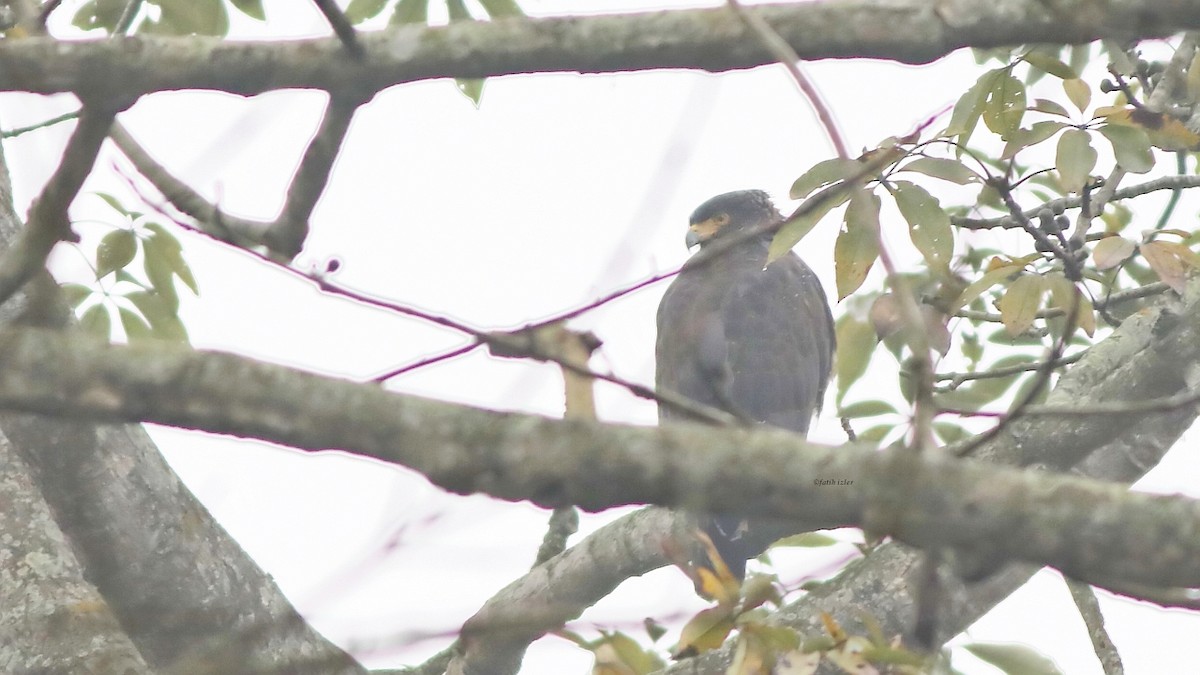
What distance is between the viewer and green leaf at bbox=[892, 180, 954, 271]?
311 centimetres

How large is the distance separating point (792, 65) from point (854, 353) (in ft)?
9.12

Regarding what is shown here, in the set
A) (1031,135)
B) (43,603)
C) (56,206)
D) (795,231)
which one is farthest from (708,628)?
(1031,135)

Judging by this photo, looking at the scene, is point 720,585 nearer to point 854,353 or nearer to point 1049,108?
point 1049,108

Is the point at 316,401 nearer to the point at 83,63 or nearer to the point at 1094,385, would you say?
the point at 83,63

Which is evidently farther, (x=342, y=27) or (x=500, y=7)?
(x=500, y=7)

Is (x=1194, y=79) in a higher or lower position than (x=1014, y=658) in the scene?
higher

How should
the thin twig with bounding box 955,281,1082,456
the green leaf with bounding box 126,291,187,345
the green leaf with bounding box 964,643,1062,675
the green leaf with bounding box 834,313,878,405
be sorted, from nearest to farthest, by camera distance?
the thin twig with bounding box 955,281,1082,456
the green leaf with bounding box 964,643,1062,675
the green leaf with bounding box 126,291,187,345
the green leaf with bounding box 834,313,878,405

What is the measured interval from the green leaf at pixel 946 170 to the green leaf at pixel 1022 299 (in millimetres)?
382

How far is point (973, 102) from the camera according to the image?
3.38m

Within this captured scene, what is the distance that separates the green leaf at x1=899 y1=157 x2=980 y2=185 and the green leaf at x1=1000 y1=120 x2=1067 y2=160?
0.30 m

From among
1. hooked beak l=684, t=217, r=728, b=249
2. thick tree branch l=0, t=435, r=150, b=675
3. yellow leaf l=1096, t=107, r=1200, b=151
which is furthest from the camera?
hooked beak l=684, t=217, r=728, b=249

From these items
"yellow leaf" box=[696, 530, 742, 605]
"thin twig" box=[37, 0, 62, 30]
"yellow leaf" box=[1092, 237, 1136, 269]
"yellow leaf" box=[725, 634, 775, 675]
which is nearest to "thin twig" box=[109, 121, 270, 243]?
"thin twig" box=[37, 0, 62, 30]

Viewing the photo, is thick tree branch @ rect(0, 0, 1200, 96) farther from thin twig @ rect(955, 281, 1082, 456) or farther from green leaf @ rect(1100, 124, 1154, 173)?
green leaf @ rect(1100, 124, 1154, 173)

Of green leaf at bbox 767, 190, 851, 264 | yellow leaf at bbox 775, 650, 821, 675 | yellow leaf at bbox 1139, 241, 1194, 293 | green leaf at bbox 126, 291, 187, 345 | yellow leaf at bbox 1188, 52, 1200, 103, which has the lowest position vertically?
yellow leaf at bbox 775, 650, 821, 675
